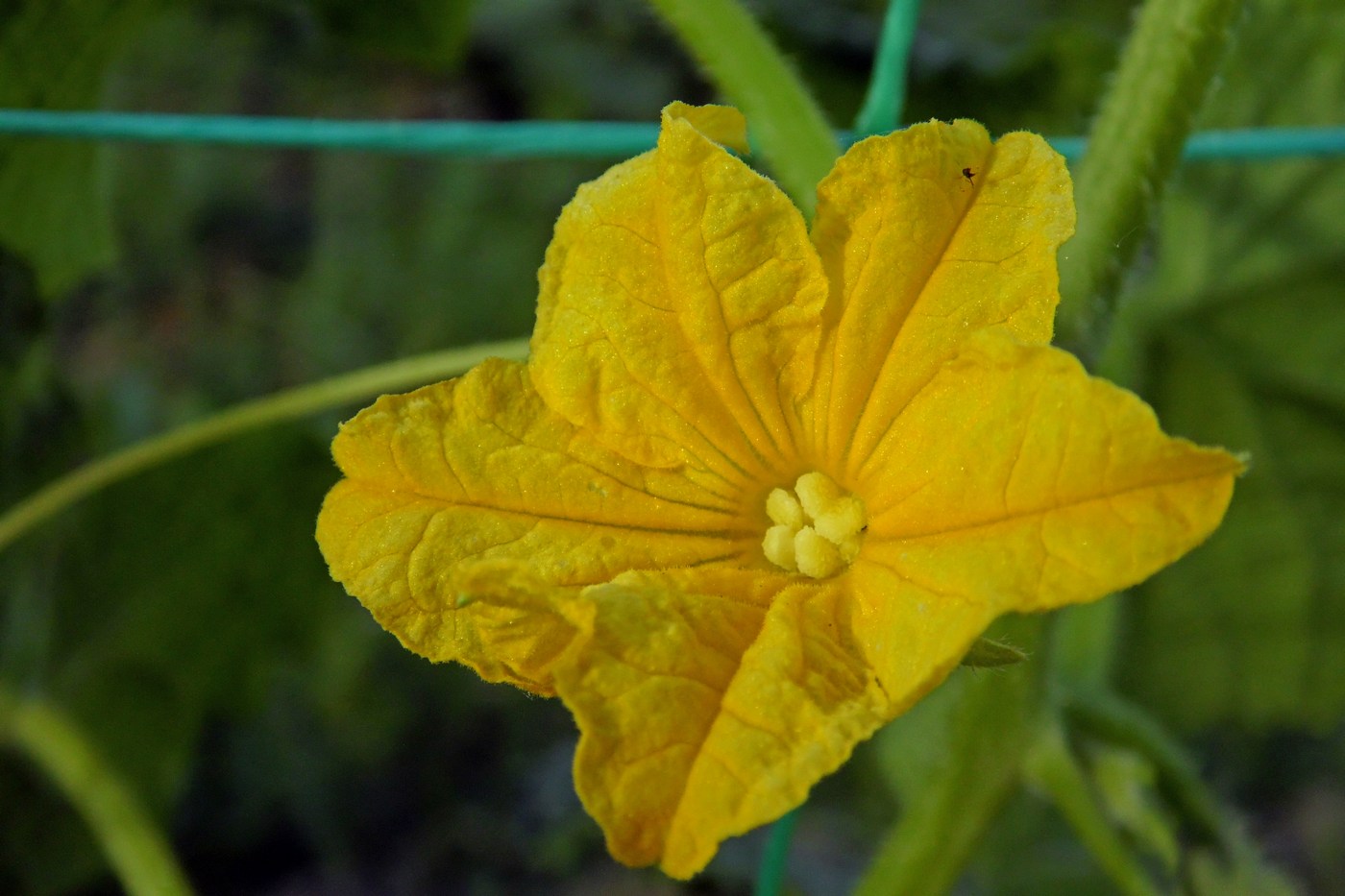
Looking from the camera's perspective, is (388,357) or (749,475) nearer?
(749,475)

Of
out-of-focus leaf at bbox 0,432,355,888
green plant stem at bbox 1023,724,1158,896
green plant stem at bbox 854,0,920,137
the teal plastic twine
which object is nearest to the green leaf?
the teal plastic twine

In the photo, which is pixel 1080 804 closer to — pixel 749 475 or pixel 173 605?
pixel 749 475

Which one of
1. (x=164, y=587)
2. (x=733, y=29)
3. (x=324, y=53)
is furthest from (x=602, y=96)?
(x=733, y=29)

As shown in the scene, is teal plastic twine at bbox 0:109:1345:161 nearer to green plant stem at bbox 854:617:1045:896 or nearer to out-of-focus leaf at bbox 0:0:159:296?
out-of-focus leaf at bbox 0:0:159:296

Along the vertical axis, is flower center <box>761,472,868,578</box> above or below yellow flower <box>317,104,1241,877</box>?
below

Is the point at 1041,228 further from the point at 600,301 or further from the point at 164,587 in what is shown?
the point at 164,587

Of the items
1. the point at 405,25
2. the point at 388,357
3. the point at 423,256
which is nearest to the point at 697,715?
the point at 405,25

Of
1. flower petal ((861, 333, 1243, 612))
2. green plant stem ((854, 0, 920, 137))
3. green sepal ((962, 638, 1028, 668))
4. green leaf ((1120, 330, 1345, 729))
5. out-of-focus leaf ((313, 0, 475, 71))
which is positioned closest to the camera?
flower petal ((861, 333, 1243, 612))
